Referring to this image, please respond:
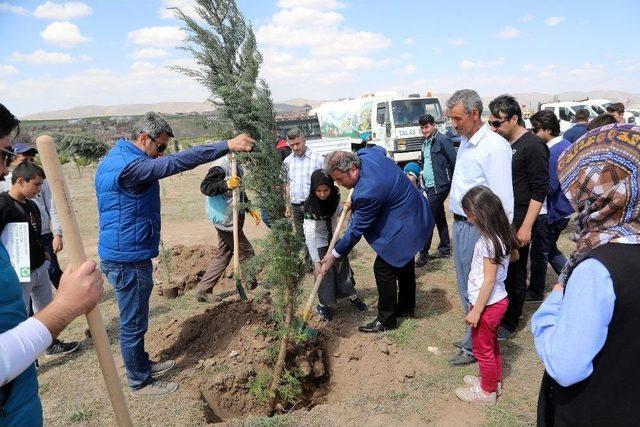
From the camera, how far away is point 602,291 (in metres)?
1.24

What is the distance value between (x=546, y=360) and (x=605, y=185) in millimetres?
626

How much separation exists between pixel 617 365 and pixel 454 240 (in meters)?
2.39

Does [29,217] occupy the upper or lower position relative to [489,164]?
lower

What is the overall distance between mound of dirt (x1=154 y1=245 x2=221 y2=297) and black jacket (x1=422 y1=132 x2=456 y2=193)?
400 centimetres

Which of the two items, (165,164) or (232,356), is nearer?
(165,164)

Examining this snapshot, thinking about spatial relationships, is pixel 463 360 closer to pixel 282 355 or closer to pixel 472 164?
pixel 282 355

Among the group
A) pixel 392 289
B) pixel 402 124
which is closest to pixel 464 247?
pixel 392 289

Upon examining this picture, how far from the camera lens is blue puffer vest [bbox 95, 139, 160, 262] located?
125 inches

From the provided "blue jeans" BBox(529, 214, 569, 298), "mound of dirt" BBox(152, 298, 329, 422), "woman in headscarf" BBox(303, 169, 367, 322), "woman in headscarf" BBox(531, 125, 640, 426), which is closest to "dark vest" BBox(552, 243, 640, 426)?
"woman in headscarf" BBox(531, 125, 640, 426)

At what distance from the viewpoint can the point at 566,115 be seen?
18969mm

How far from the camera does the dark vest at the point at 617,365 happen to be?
1231 millimetres

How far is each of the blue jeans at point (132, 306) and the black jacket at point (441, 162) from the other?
4.25 m

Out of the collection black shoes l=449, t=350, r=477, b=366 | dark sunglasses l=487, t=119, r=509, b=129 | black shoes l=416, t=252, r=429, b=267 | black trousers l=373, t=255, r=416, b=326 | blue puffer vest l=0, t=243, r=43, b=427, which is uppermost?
dark sunglasses l=487, t=119, r=509, b=129

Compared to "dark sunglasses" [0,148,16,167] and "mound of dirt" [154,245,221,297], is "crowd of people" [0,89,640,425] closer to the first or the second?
"dark sunglasses" [0,148,16,167]
